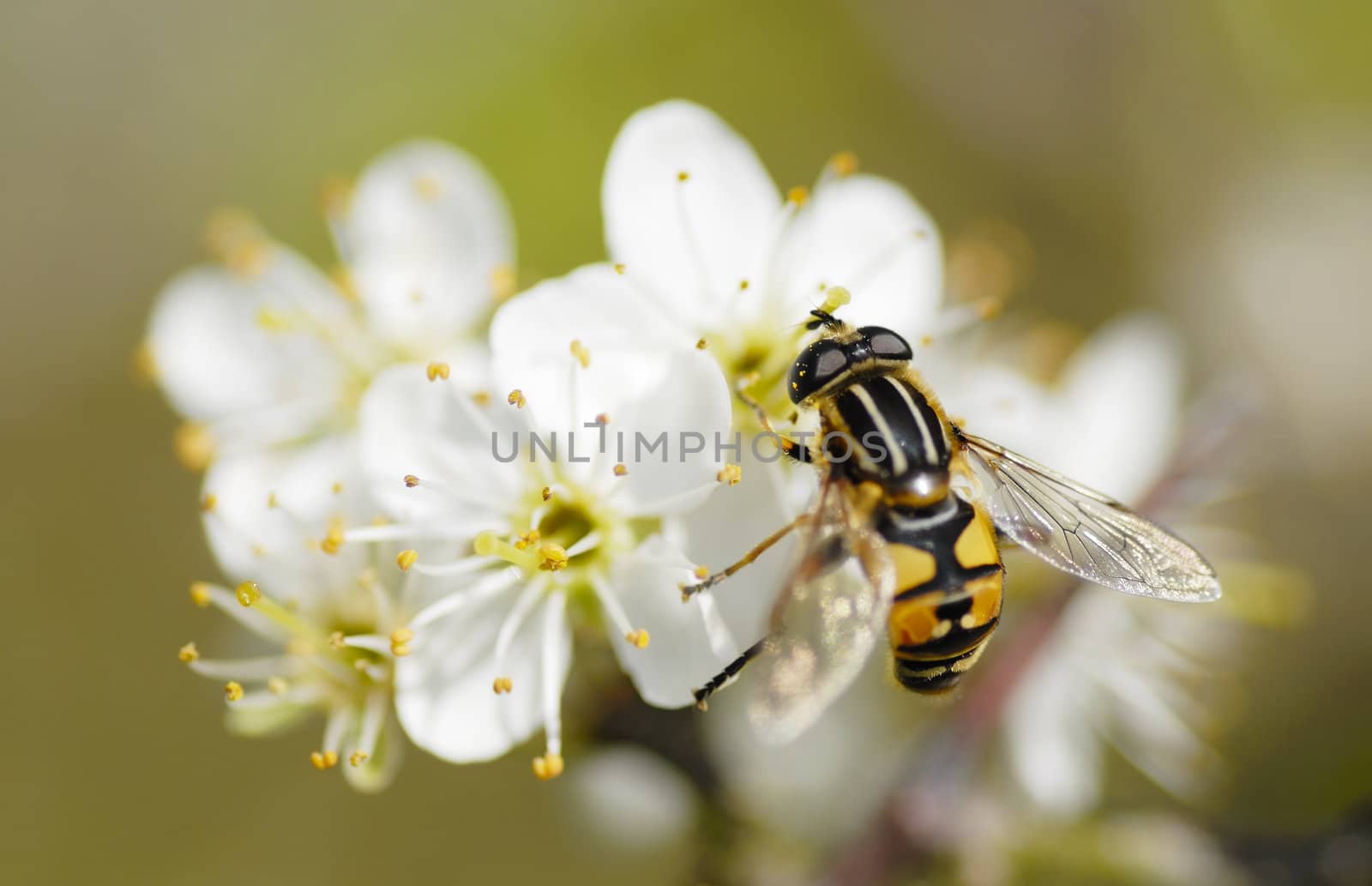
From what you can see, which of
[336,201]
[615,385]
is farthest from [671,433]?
[336,201]

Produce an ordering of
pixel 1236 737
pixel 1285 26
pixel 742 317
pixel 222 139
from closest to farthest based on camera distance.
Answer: pixel 742 317 → pixel 1236 737 → pixel 1285 26 → pixel 222 139

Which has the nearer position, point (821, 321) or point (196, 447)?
point (821, 321)

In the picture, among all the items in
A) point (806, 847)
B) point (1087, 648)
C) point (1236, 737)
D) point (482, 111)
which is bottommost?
point (1236, 737)

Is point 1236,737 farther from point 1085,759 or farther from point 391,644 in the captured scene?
point 391,644

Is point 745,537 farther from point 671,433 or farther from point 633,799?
point 633,799

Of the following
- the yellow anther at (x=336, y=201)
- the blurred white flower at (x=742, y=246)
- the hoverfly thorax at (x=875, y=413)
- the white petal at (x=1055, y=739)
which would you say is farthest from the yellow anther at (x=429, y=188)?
the white petal at (x=1055, y=739)

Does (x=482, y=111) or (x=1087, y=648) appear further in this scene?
(x=482, y=111)

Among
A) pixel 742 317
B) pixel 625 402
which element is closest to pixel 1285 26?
pixel 742 317
